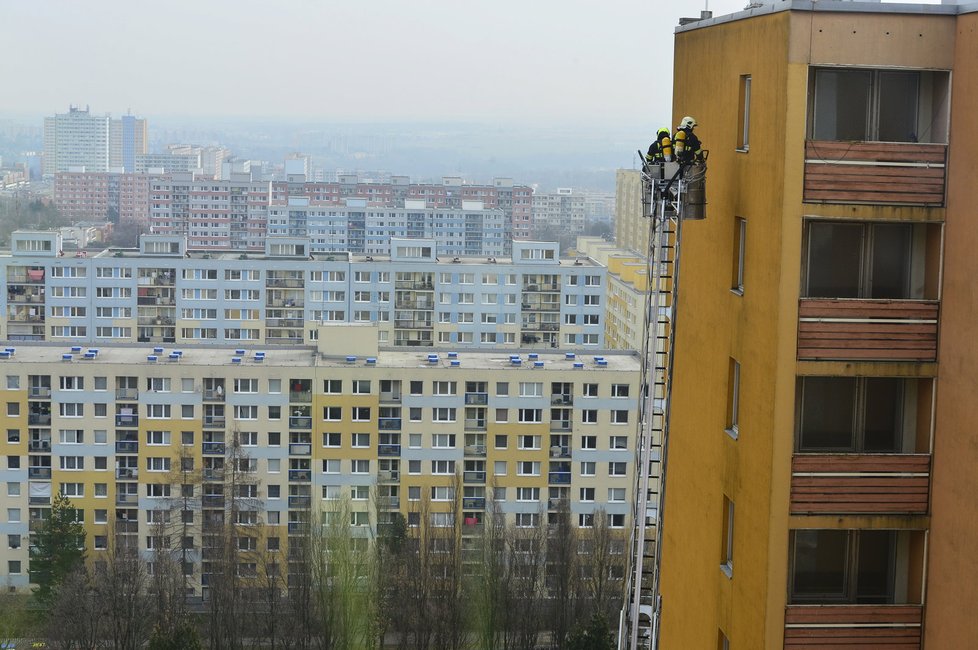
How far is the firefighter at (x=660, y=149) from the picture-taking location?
2602 mm

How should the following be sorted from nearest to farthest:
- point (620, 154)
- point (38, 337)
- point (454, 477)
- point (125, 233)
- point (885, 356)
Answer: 1. point (885, 356)
2. point (454, 477)
3. point (38, 337)
4. point (125, 233)
5. point (620, 154)

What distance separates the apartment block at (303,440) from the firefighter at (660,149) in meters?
9.30

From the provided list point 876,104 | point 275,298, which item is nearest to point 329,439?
point 275,298

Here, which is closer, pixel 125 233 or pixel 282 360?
pixel 282 360

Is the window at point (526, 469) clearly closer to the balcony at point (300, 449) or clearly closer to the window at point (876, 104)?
the balcony at point (300, 449)

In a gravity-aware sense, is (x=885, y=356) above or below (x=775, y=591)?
above

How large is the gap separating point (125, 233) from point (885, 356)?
29899 millimetres

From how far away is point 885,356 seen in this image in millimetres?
2256

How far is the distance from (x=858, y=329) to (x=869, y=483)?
274 millimetres

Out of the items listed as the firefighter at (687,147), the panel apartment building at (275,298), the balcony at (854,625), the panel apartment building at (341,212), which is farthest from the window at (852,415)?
the panel apartment building at (341,212)

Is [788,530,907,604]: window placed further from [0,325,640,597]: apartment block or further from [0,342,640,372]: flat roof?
[0,342,640,372]: flat roof

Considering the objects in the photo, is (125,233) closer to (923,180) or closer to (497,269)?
(497,269)

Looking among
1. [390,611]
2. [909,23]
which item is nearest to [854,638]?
[909,23]

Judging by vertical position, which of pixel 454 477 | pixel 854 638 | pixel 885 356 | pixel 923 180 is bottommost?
pixel 454 477
